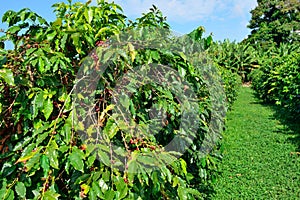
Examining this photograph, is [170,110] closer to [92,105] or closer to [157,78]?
[157,78]

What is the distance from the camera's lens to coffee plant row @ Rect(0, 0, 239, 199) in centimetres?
123

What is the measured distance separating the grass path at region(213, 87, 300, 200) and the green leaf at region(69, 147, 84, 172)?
179 cm

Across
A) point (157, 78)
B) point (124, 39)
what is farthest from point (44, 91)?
point (157, 78)

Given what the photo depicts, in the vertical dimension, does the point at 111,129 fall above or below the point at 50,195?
above

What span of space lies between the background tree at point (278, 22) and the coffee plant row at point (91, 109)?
1292 inches

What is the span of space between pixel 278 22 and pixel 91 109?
114 ft

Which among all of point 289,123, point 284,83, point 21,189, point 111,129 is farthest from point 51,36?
point 284,83

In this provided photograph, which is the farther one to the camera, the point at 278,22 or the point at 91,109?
the point at 278,22

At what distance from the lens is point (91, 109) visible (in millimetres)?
1396

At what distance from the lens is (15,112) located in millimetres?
1419

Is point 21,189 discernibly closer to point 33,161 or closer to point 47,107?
point 33,161

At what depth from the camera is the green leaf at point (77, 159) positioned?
114 cm

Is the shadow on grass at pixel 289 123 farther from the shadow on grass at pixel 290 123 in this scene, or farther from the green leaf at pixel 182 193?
the green leaf at pixel 182 193

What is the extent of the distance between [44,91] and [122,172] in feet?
1.57
